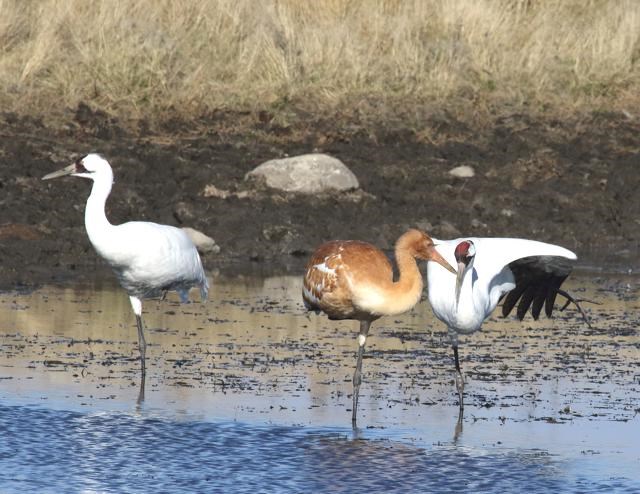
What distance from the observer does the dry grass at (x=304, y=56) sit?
55.5ft

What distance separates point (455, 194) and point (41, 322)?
6.01 meters

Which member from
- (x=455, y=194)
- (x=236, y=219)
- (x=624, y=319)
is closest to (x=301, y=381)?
(x=624, y=319)

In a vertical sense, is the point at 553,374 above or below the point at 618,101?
below

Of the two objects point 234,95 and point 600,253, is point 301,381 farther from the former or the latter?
point 234,95

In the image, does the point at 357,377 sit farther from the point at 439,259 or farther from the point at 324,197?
the point at 324,197

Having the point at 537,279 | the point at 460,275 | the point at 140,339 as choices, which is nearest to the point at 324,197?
the point at 140,339

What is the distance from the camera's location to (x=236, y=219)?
47.7 ft

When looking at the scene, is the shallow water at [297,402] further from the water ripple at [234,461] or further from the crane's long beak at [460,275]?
the crane's long beak at [460,275]

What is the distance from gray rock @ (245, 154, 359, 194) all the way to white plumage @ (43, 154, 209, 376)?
203 inches

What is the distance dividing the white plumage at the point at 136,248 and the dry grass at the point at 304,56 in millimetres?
6820

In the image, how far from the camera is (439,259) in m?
8.43

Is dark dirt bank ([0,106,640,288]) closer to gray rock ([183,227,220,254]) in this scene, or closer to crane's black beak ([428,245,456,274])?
gray rock ([183,227,220,254])

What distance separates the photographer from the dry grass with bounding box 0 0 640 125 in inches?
666

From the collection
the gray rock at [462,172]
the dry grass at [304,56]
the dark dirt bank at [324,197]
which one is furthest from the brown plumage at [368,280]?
the dry grass at [304,56]
